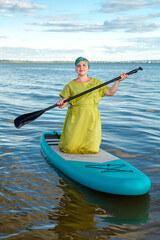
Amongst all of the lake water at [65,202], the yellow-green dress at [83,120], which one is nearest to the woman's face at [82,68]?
the yellow-green dress at [83,120]

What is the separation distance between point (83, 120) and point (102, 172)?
1.26 metres

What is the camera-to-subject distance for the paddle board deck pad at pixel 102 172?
15.4ft

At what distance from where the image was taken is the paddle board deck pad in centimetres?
470

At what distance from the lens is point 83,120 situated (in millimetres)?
5883

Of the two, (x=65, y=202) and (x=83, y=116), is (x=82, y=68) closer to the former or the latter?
(x=83, y=116)

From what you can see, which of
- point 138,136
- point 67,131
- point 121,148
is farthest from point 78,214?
point 138,136

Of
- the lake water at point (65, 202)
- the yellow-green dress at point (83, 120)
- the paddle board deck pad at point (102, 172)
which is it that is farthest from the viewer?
the yellow-green dress at point (83, 120)

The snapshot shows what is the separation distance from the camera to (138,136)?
867cm

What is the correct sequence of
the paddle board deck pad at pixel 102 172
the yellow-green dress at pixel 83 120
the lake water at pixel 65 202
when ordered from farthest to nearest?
1. the yellow-green dress at pixel 83 120
2. the paddle board deck pad at pixel 102 172
3. the lake water at pixel 65 202

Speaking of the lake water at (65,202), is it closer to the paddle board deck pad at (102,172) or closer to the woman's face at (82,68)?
the paddle board deck pad at (102,172)

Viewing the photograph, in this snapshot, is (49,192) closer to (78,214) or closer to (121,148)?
(78,214)

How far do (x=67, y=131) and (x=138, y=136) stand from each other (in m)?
3.29

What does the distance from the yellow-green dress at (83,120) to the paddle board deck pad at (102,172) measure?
0.20 meters

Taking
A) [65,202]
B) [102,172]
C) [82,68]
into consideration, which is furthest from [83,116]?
[65,202]
